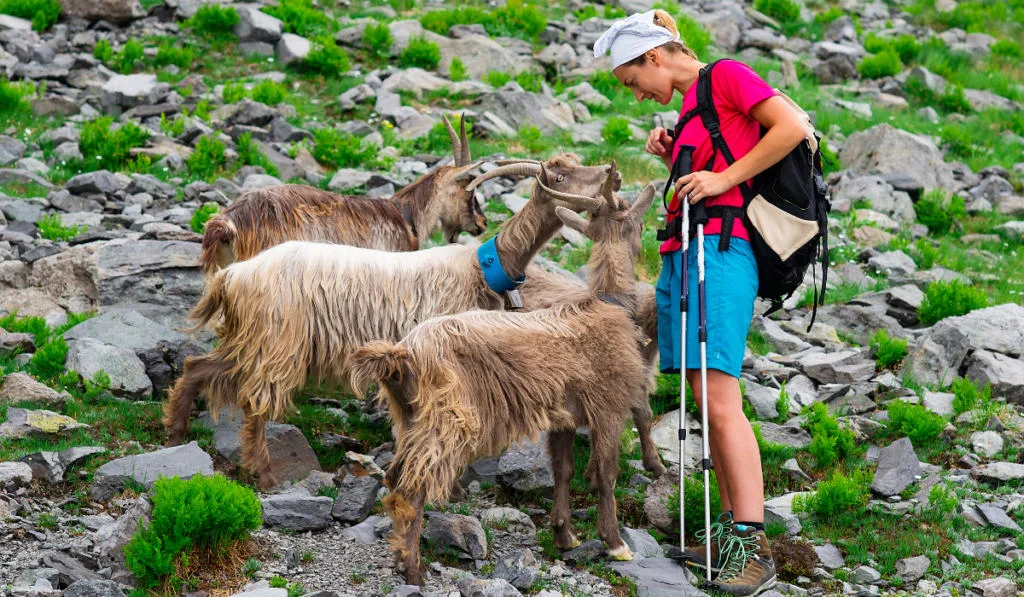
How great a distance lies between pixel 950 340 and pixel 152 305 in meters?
5.94

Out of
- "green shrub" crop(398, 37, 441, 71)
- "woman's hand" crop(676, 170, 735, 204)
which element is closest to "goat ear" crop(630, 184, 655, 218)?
"woman's hand" crop(676, 170, 735, 204)

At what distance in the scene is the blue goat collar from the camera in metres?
6.79

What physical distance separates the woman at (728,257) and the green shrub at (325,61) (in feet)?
31.6

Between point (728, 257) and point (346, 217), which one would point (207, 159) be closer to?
point (346, 217)

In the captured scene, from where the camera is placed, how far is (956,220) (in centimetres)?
1243

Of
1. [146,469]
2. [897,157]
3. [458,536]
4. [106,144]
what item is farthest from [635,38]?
[897,157]

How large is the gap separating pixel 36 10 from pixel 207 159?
5.64 m

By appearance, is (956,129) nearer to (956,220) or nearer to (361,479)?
(956,220)

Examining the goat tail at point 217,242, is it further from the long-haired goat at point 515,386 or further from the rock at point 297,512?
the long-haired goat at point 515,386

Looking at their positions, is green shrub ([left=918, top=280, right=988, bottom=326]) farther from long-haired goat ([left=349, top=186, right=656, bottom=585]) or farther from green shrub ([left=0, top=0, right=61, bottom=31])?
green shrub ([left=0, top=0, right=61, bottom=31])

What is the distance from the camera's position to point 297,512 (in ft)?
18.6

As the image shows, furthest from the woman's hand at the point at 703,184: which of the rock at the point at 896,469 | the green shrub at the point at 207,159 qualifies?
the green shrub at the point at 207,159

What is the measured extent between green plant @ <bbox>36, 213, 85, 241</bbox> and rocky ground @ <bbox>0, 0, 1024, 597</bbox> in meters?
0.05

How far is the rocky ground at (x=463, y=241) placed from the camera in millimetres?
5621
